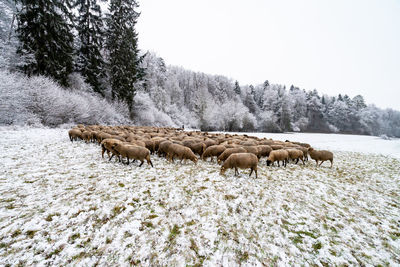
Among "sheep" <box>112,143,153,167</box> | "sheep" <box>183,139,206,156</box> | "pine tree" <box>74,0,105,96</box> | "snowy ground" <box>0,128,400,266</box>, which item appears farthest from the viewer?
"pine tree" <box>74,0,105,96</box>

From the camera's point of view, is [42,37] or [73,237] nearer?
[73,237]

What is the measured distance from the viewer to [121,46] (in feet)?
106

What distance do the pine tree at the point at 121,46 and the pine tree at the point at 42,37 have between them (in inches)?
348

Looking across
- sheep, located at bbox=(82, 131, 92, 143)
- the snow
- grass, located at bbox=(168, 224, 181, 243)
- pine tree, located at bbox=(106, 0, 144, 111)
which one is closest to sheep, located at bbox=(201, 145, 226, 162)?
grass, located at bbox=(168, 224, 181, 243)

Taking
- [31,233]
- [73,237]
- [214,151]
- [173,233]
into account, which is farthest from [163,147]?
[31,233]

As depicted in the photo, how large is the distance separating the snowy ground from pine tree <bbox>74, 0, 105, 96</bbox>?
2824 cm

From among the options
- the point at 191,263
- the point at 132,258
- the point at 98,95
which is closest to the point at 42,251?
the point at 132,258

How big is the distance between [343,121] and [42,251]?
391 feet

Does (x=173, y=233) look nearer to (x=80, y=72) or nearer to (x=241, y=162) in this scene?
(x=241, y=162)

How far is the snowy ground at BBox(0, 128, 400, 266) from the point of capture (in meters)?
3.48

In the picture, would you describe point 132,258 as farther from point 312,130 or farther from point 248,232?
point 312,130

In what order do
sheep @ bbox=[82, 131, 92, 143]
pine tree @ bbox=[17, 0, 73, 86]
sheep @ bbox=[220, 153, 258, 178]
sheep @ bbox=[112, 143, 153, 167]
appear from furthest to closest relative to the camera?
pine tree @ bbox=[17, 0, 73, 86] → sheep @ bbox=[82, 131, 92, 143] → sheep @ bbox=[112, 143, 153, 167] → sheep @ bbox=[220, 153, 258, 178]

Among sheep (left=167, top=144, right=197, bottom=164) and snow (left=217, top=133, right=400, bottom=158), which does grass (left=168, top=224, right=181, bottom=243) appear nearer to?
sheep (left=167, top=144, right=197, bottom=164)

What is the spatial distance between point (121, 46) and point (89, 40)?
5658 mm
